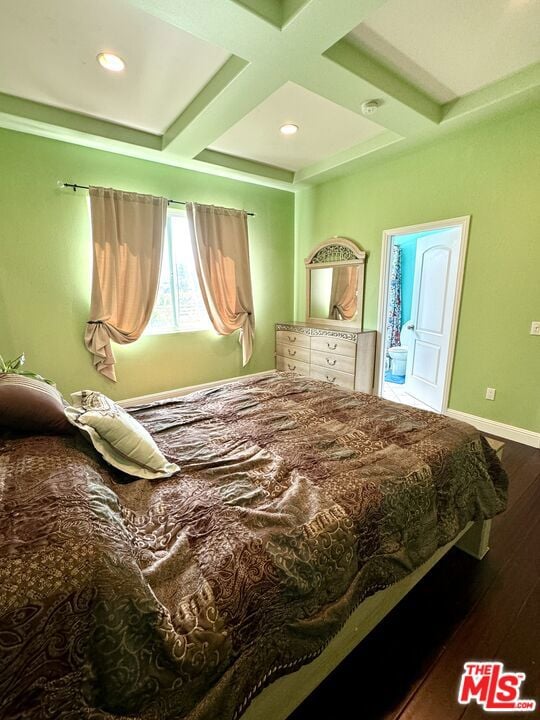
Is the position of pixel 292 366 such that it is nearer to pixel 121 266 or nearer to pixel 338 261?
pixel 338 261

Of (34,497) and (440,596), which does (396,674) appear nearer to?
(440,596)

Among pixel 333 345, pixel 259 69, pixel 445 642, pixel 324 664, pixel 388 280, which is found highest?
pixel 259 69

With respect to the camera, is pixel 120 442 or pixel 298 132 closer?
pixel 120 442

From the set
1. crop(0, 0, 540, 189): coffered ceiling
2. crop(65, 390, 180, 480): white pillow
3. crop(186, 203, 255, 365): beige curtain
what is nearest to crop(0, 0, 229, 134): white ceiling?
crop(0, 0, 540, 189): coffered ceiling

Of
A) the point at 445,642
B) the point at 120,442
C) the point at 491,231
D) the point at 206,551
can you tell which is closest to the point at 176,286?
the point at 120,442

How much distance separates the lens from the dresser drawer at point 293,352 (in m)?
4.13

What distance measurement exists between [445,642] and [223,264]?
3738 mm

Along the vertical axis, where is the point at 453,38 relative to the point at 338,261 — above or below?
above

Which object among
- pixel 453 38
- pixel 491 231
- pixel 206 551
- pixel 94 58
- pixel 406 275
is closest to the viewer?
pixel 206 551

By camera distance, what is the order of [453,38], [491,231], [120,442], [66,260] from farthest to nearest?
[66,260]
[491,231]
[453,38]
[120,442]

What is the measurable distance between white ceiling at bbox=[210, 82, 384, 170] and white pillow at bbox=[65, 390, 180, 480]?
8.45ft

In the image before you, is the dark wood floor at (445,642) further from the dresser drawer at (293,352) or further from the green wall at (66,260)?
the green wall at (66,260)

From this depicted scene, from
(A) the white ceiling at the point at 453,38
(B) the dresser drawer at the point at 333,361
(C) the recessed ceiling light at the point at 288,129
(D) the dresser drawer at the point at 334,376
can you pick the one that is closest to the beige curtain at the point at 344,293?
(B) the dresser drawer at the point at 333,361

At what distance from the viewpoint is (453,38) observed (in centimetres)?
189
